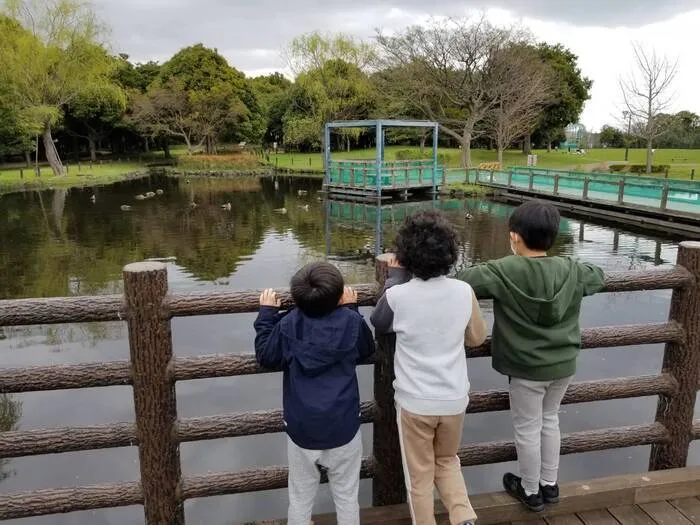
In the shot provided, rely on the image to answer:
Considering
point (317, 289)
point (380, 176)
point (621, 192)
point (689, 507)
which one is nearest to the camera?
point (317, 289)

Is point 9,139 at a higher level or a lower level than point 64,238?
higher

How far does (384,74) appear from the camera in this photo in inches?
1293

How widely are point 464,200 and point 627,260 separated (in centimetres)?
1187

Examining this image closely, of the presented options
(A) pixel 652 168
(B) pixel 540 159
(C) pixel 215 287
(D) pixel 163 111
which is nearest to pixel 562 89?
(B) pixel 540 159

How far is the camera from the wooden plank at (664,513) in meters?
2.39

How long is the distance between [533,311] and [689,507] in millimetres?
1259

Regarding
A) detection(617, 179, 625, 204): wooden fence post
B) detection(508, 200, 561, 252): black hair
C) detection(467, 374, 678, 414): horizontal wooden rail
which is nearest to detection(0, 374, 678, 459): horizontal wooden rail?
detection(467, 374, 678, 414): horizontal wooden rail

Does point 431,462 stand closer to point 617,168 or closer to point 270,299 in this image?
point 270,299

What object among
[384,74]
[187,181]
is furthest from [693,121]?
[187,181]

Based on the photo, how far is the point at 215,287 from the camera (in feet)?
33.6

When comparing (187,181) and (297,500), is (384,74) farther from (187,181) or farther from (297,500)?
(297,500)

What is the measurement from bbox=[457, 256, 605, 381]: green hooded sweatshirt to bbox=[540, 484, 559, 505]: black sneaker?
0.55 m

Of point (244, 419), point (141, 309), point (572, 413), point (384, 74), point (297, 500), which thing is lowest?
point (572, 413)

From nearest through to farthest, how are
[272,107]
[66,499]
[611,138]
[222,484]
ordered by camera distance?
[66,499]
[222,484]
[272,107]
[611,138]
